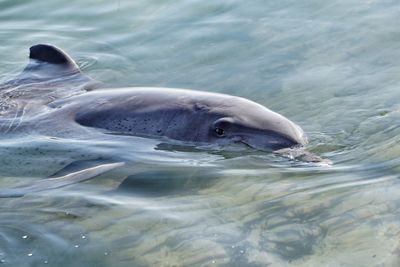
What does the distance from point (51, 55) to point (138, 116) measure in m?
2.35

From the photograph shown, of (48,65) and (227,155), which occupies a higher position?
(48,65)

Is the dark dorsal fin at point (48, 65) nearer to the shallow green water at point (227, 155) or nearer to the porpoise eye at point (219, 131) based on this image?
the shallow green water at point (227, 155)

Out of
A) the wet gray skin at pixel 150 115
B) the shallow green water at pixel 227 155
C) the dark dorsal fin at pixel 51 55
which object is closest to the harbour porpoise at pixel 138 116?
the wet gray skin at pixel 150 115

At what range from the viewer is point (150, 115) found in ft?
24.9

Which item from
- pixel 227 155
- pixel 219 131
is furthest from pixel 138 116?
pixel 227 155

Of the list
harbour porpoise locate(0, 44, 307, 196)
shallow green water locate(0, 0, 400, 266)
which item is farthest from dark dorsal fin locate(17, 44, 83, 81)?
shallow green water locate(0, 0, 400, 266)

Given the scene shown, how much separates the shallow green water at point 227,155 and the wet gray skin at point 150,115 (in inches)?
6.6

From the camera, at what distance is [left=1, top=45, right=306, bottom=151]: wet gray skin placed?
23.1 ft

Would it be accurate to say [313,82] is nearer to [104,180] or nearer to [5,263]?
[104,180]

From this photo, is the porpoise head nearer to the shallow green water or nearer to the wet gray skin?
the wet gray skin

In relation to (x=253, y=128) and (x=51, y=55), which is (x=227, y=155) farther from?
(x=51, y=55)

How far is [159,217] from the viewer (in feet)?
19.4

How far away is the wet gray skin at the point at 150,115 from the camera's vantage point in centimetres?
704

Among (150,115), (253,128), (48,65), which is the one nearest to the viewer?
(253,128)
